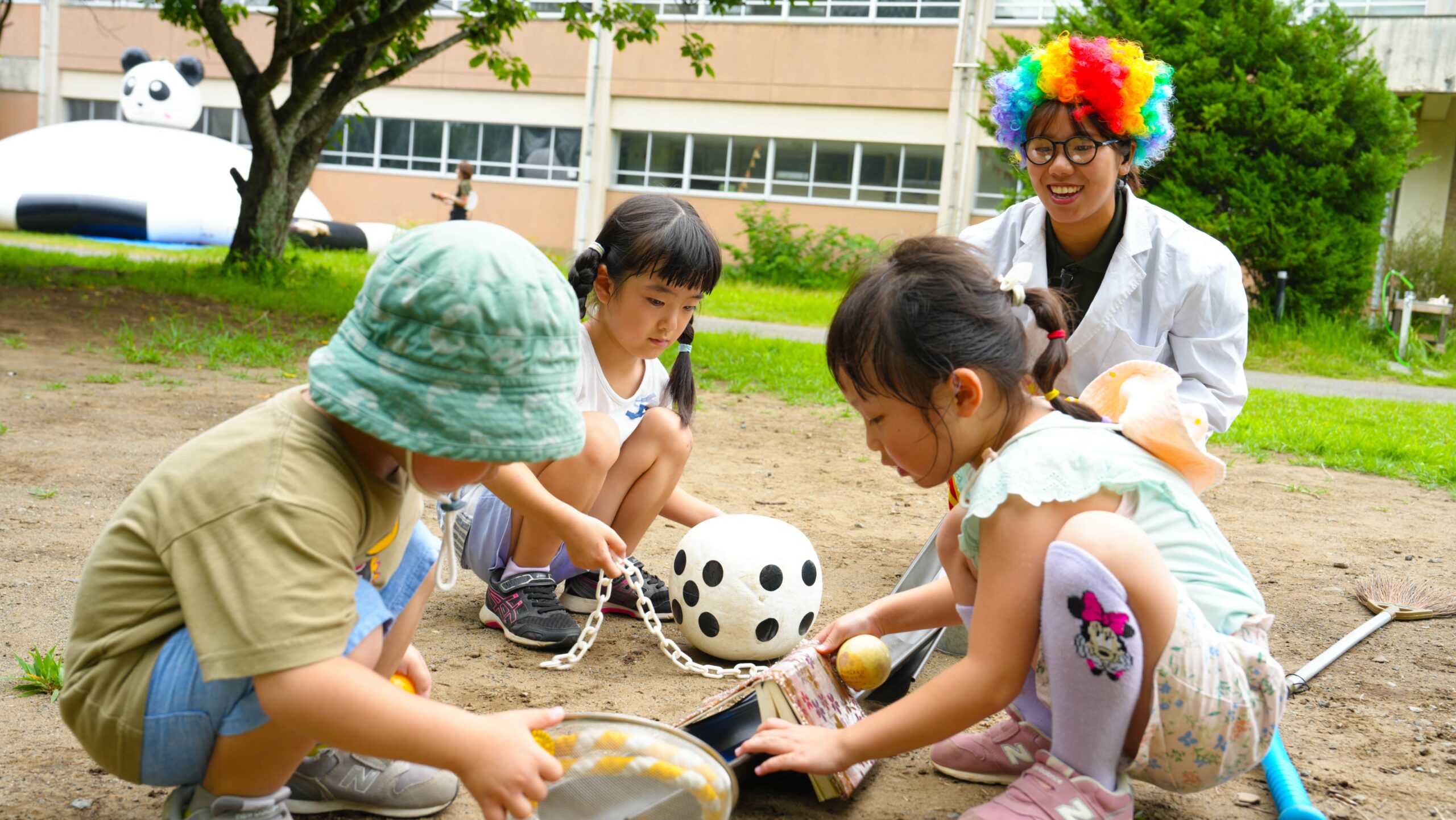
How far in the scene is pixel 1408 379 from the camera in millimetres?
10555

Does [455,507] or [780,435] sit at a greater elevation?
[455,507]

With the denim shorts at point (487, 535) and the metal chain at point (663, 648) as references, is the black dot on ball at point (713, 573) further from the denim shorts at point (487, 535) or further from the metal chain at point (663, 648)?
the denim shorts at point (487, 535)

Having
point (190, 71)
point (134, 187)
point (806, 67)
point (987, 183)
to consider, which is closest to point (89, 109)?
point (190, 71)

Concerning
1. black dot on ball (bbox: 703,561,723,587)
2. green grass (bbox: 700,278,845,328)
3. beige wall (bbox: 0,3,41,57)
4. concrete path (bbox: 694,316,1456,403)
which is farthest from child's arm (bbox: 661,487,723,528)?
beige wall (bbox: 0,3,41,57)

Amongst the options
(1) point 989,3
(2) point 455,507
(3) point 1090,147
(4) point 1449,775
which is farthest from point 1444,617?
(1) point 989,3

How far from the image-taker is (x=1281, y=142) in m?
11.7

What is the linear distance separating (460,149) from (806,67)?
25.9ft

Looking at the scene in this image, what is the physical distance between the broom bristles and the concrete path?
6028 mm

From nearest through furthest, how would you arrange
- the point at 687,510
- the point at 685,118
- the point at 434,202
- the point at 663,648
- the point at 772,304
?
the point at 663,648 < the point at 687,510 < the point at 772,304 < the point at 685,118 < the point at 434,202

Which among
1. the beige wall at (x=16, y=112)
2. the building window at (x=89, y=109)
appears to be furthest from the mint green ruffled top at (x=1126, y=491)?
the beige wall at (x=16, y=112)

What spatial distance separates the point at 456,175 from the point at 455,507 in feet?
77.0

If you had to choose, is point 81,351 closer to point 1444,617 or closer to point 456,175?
point 1444,617

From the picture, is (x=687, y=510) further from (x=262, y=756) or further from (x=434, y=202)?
(x=434, y=202)

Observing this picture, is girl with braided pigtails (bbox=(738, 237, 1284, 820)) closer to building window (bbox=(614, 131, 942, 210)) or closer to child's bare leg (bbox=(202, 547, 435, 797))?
child's bare leg (bbox=(202, 547, 435, 797))
